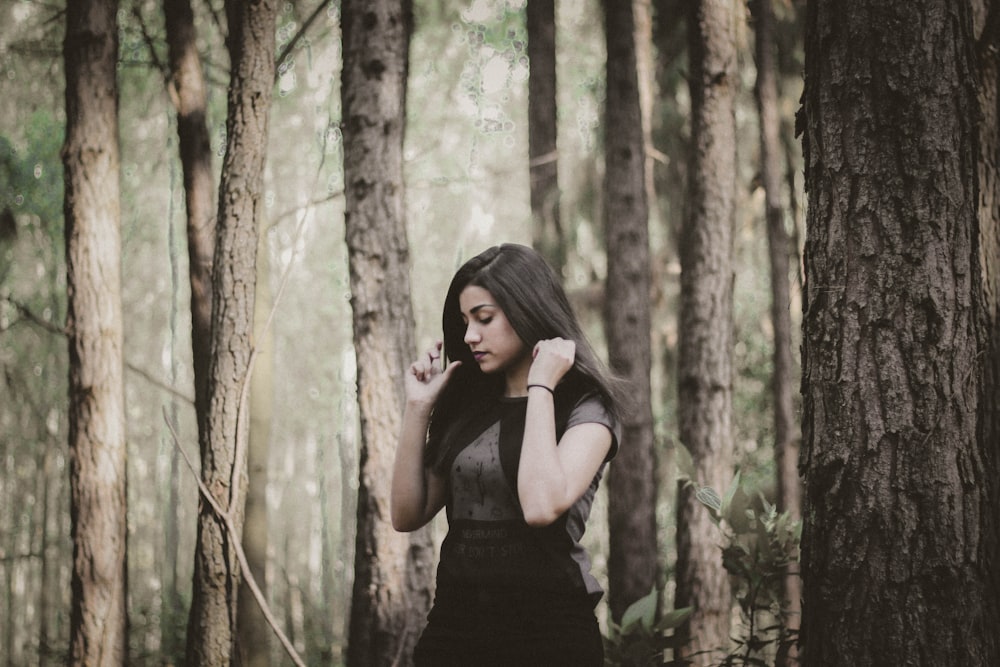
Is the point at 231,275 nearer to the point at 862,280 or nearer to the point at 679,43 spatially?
the point at 862,280

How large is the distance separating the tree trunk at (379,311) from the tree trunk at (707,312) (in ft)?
8.14

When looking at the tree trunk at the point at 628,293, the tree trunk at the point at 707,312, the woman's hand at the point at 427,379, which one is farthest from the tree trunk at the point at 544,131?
the woman's hand at the point at 427,379

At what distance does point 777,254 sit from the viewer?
9797 mm

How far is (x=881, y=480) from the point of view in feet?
8.91

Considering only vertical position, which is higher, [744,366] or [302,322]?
[302,322]

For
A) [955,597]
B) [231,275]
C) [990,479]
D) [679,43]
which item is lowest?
[955,597]

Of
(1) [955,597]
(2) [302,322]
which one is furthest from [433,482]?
(2) [302,322]

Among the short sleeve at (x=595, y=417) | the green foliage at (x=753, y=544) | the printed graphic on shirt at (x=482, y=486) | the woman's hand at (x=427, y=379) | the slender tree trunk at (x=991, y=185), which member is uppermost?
the slender tree trunk at (x=991, y=185)

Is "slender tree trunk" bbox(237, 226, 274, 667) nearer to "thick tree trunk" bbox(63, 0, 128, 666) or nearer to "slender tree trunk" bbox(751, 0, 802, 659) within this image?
"thick tree trunk" bbox(63, 0, 128, 666)

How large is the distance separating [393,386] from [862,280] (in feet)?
9.52

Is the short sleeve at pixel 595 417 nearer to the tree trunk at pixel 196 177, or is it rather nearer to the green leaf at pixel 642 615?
the green leaf at pixel 642 615

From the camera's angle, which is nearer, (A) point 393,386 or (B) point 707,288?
(A) point 393,386

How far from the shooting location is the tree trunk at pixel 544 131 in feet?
30.9

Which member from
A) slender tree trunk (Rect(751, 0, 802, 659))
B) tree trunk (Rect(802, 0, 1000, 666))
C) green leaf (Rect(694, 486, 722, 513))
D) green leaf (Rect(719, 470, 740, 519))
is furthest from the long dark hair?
slender tree trunk (Rect(751, 0, 802, 659))
